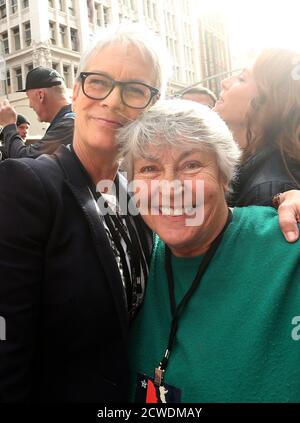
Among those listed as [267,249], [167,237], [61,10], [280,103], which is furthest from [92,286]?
[61,10]

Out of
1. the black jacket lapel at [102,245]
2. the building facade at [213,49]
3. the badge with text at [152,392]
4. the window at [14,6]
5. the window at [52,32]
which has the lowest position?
the badge with text at [152,392]

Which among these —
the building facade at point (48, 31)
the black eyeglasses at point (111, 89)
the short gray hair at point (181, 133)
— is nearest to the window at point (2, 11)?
the building facade at point (48, 31)

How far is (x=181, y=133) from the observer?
1.31 metres

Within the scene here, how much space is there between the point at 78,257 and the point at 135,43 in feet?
2.57

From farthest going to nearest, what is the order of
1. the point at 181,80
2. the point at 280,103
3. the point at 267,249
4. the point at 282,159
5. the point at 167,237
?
the point at 181,80
the point at 280,103
the point at 282,159
the point at 167,237
the point at 267,249

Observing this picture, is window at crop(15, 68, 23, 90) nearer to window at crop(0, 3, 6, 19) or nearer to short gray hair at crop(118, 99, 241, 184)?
window at crop(0, 3, 6, 19)

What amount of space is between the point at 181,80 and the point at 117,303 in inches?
1610

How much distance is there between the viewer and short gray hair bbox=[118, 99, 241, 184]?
132cm

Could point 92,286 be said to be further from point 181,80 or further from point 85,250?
point 181,80

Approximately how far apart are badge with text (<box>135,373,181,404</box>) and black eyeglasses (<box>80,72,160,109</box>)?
91 cm

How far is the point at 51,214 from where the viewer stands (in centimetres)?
118

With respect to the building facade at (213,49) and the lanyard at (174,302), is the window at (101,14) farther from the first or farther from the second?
the lanyard at (174,302)

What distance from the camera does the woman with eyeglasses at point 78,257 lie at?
1.13m

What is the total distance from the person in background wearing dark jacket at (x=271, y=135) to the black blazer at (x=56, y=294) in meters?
0.68
